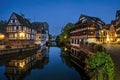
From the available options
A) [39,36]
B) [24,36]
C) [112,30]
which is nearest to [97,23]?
[112,30]

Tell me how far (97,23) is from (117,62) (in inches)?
1459

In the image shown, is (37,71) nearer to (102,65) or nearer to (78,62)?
(78,62)

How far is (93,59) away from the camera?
13.8 meters


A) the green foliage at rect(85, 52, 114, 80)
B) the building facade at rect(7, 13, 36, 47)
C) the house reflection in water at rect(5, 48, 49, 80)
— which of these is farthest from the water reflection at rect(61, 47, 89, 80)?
the building facade at rect(7, 13, 36, 47)

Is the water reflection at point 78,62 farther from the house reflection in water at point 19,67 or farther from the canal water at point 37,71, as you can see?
the house reflection in water at point 19,67

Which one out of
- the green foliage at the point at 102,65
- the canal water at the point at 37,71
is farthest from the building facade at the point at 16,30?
the green foliage at the point at 102,65

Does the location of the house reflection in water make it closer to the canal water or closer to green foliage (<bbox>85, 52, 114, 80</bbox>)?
the canal water

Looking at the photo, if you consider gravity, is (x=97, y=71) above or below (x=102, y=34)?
below

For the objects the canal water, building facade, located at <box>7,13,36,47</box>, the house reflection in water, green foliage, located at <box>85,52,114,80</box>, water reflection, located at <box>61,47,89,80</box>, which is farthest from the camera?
building facade, located at <box>7,13,36,47</box>

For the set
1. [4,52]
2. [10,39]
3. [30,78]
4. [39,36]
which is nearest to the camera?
[30,78]

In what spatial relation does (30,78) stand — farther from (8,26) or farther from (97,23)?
(8,26)

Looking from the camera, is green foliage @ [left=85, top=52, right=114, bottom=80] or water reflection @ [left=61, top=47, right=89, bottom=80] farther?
water reflection @ [left=61, top=47, right=89, bottom=80]

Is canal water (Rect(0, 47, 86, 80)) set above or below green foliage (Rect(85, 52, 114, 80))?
below

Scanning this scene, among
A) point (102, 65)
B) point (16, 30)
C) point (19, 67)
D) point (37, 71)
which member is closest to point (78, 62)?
point (37, 71)
